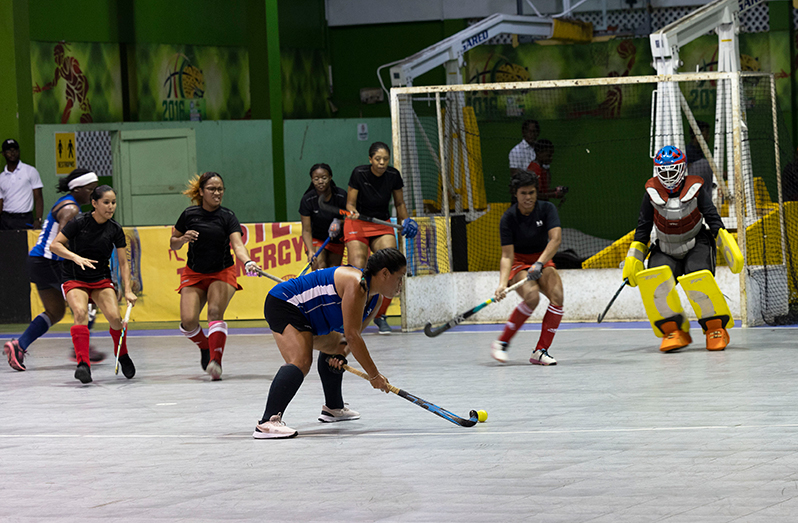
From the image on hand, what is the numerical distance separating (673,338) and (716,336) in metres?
0.37

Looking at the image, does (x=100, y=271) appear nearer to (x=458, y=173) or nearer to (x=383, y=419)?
(x=383, y=419)

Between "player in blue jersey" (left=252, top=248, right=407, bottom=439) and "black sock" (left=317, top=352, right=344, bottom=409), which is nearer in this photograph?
"player in blue jersey" (left=252, top=248, right=407, bottom=439)

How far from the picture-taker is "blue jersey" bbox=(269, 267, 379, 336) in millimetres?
6156

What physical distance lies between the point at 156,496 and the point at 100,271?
168 inches

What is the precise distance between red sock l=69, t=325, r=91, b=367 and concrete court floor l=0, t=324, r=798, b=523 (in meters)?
0.23

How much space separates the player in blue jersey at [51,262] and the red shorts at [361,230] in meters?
2.69

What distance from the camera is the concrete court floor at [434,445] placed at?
4.52 m

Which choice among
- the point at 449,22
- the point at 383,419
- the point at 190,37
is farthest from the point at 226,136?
the point at 383,419

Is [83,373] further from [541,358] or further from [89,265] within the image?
[541,358]

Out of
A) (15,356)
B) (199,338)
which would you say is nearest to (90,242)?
(199,338)

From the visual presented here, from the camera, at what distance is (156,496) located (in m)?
4.83

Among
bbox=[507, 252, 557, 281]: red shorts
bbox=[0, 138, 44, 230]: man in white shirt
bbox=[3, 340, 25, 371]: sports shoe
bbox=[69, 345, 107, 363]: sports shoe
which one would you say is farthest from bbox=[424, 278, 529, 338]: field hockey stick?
bbox=[0, 138, 44, 230]: man in white shirt

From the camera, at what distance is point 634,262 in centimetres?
955

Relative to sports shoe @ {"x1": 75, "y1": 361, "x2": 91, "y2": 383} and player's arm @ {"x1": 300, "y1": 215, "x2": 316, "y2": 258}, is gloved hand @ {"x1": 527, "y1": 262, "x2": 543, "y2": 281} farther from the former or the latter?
sports shoe @ {"x1": 75, "y1": 361, "x2": 91, "y2": 383}
